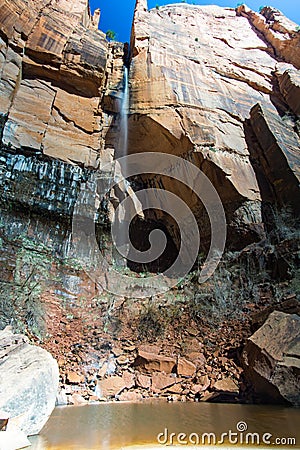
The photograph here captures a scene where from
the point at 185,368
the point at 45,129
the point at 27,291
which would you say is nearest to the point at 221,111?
the point at 45,129

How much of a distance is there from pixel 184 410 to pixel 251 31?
21.8 metres

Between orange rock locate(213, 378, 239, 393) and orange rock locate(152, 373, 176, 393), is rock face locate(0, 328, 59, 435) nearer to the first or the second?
orange rock locate(152, 373, 176, 393)

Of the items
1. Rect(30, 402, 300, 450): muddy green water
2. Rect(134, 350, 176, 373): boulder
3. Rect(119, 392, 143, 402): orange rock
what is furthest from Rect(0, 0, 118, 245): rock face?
Rect(30, 402, 300, 450): muddy green water

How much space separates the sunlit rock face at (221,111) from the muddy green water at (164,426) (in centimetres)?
628

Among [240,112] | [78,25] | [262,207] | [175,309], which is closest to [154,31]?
[78,25]

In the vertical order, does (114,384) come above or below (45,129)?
below

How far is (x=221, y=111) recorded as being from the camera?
39.8ft

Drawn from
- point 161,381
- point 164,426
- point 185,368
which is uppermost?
point 164,426

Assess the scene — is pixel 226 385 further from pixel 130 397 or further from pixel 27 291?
pixel 27 291

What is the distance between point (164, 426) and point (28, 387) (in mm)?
1448

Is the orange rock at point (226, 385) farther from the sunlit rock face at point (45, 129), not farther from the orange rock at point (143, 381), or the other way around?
the sunlit rock face at point (45, 129)

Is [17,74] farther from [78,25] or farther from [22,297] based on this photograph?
[22,297]

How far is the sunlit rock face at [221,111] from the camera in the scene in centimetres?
1004

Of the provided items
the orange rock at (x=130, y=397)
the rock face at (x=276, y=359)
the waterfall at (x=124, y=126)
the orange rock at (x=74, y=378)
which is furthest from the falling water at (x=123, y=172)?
the rock face at (x=276, y=359)
